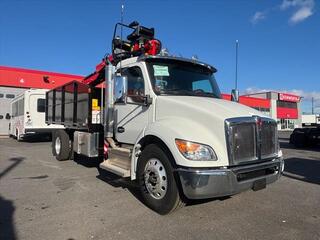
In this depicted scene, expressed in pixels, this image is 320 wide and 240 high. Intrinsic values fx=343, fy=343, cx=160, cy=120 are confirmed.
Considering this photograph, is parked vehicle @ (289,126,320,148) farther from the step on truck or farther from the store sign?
the store sign

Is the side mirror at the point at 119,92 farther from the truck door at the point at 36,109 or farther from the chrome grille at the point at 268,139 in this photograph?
the truck door at the point at 36,109

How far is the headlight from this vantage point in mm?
5000

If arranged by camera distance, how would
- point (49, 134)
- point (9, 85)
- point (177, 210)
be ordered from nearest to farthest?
1. point (177, 210)
2. point (49, 134)
3. point (9, 85)

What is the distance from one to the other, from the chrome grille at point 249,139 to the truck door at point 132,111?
190cm

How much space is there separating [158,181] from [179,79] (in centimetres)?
217

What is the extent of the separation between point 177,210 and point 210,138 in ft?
4.59

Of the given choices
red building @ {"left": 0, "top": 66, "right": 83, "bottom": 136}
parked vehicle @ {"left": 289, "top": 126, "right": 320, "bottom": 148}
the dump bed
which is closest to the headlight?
the dump bed

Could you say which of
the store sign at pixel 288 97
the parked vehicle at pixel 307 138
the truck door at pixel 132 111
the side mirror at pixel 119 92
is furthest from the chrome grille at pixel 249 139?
the store sign at pixel 288 97

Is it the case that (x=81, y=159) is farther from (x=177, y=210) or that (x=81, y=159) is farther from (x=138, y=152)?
(x=177, y=210)

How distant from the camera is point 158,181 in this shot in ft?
18.3

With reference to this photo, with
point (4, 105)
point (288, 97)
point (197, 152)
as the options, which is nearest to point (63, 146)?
point (197, 152)

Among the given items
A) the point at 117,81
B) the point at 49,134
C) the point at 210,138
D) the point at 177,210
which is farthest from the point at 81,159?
the point at 49,134

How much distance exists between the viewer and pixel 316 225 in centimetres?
511

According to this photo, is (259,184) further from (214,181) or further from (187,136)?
(187,136)
